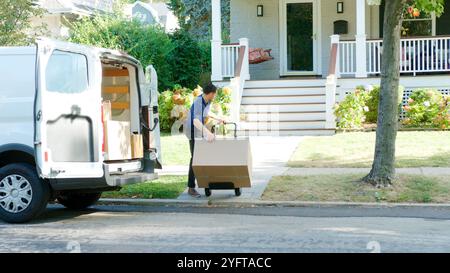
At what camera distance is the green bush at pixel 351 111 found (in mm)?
18453

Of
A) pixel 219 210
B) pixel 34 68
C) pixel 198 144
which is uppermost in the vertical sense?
pixel 34 68

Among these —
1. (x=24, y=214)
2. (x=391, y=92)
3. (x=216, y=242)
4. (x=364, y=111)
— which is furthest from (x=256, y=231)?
(x=364, y=111)

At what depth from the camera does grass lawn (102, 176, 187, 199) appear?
11.8 meters

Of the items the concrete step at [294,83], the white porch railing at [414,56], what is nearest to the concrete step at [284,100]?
the concrete step at [294,83]

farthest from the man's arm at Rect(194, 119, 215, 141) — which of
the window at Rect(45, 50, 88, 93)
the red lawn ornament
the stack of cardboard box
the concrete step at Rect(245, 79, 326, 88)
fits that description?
the red lawn ornament

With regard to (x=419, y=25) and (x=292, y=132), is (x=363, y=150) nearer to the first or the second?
(x=292, y=132)

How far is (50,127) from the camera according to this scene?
Answer: 9.16 m

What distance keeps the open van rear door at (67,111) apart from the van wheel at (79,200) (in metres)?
1.56

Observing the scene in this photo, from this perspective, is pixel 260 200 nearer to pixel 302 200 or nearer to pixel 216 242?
pixel 302 200

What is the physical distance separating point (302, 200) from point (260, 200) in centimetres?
66

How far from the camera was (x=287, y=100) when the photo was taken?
1969cm

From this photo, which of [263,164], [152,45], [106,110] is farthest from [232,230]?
[152,45]

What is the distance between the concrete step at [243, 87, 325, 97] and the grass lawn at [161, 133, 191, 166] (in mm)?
2647

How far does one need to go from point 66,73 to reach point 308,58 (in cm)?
1477
